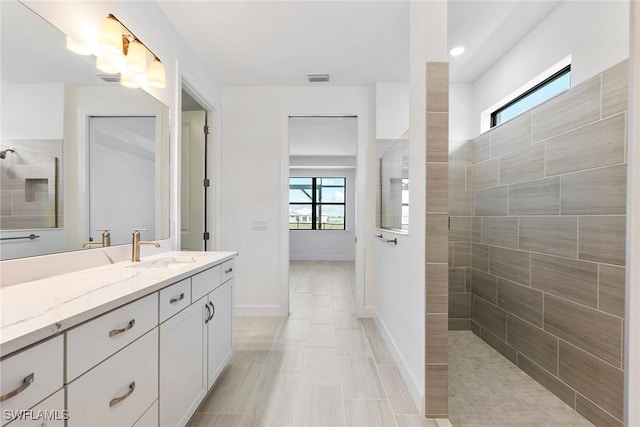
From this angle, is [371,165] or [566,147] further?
[371,165]

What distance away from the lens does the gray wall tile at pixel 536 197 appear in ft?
6.23

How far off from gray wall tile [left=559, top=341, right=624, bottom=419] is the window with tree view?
21.2ft

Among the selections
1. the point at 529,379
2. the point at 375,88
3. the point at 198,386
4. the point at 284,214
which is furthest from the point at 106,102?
the point at 529,379

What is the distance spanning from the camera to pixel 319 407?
68.2 inches

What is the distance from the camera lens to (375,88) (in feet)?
10.9

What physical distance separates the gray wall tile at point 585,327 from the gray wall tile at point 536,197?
570 millimetres

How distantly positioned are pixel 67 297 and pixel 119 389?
339 millimetres

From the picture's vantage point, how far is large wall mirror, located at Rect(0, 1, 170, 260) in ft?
3.81

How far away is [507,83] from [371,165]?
4.67 feet

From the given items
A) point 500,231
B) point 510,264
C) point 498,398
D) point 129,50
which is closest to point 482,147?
point 500,231

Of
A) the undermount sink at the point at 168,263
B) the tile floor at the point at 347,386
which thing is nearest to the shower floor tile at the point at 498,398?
the tile floor at the point at 347,386

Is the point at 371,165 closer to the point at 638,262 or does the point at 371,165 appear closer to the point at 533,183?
the point at 533,183

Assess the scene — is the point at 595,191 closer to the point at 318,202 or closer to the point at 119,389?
the point at 119,389

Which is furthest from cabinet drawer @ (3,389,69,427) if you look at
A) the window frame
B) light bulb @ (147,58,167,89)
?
the window frame
